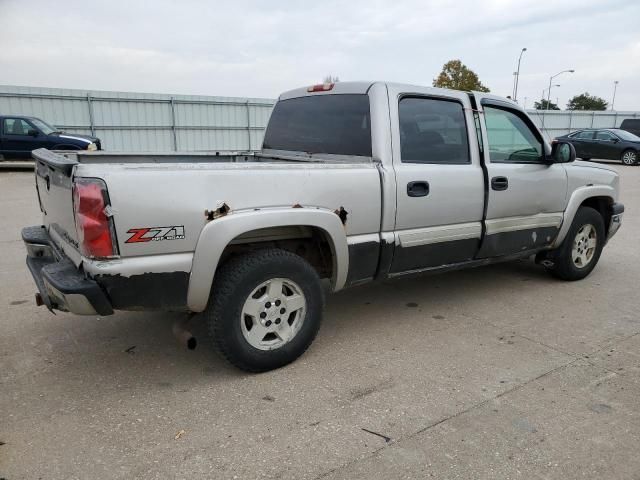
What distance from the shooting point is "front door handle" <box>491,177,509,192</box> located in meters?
4.19

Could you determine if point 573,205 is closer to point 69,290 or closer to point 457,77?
point 69,290

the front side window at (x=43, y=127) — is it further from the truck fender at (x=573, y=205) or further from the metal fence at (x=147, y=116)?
the truck fender at (x=573, y=205)

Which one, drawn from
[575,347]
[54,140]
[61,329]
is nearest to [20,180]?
[54,140]

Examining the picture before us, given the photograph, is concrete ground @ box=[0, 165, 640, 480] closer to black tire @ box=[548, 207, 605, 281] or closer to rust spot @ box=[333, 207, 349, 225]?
black tire @ box=[548, 207, 605, 281]

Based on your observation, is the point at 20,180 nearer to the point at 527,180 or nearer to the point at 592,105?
the point at 527,180

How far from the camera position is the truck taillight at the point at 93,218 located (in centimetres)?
258

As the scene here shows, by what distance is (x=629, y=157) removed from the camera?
20281 mm

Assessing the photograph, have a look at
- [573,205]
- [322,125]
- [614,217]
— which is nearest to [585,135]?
[614,217]

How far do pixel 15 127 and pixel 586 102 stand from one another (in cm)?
9248

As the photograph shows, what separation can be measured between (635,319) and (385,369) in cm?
236

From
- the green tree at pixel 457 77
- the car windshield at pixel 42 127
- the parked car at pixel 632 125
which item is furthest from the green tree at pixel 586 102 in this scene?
the car windshield at pixel 42 127

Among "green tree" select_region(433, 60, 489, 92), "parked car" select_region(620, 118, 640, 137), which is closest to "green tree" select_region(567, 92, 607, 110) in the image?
"green tree" select_region(433, 60, 489, 92)

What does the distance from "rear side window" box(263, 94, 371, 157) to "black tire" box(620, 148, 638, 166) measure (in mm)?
19968

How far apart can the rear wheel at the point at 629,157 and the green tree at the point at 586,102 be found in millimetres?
75124
